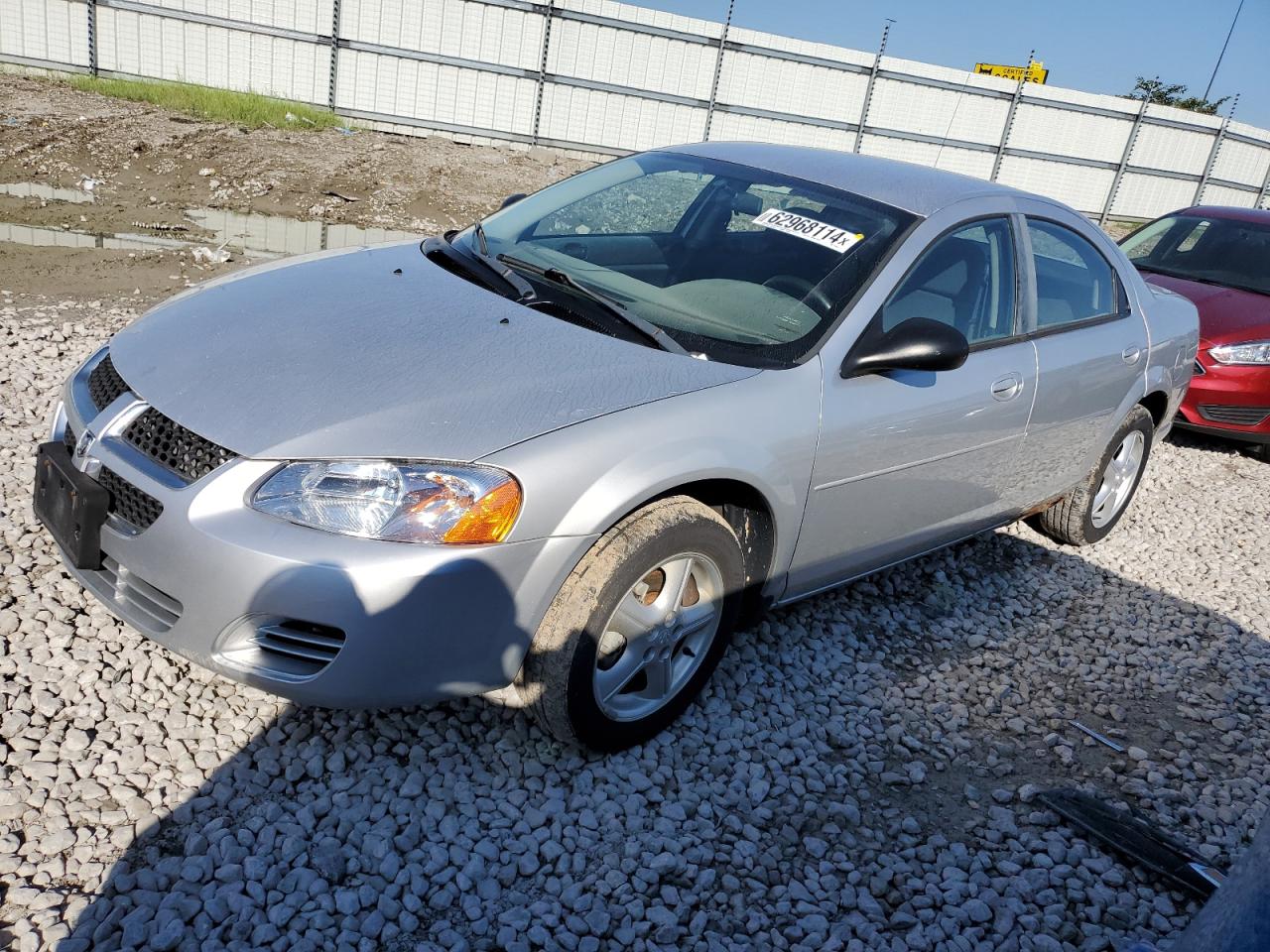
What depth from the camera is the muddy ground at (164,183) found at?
7.25 metres

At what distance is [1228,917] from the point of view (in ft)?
6.23

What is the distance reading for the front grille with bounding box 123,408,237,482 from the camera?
8.30 ft

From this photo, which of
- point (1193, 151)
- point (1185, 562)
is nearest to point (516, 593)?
point (1185, 562)

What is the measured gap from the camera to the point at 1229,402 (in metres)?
7.03

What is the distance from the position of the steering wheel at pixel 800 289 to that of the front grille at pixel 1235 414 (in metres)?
4.98

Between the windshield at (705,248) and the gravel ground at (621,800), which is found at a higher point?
the windshield at (705,248)

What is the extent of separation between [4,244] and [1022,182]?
18.5 m

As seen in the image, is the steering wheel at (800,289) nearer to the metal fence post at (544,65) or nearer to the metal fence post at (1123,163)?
the metal fence post at (544,65)

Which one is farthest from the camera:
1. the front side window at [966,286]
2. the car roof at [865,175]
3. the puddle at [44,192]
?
the puddle at [44,192]

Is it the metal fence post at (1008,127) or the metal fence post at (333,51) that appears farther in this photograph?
the metal fence post at (1008,127)

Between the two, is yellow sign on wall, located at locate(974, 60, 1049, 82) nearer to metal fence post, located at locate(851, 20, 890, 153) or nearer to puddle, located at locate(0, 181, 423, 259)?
metal fence post, located at locate(851, 20, 890, 153)

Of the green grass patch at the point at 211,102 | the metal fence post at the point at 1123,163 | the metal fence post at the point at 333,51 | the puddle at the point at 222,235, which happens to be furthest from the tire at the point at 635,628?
the metal fence post at the point at 1123,163

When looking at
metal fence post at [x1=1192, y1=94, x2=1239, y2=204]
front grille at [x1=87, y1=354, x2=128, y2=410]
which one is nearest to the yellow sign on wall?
metal fence post at [x1=1192, y1=94, x2=1239, y2=204]

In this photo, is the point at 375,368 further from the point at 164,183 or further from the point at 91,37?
the point at 91,37
